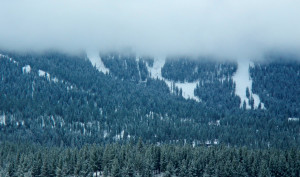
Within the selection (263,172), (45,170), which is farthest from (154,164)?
(45,170)

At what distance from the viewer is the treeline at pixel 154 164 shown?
412 feet

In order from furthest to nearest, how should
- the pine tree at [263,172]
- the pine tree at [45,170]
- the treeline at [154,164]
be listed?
the pine tree at [45,170], the treeline at [154,164], the pine tree at [263,172]

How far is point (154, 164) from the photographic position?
434 feet

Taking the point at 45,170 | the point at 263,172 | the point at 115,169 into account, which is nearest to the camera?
the point at 115,169

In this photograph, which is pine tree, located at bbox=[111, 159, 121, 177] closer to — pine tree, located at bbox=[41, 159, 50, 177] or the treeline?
the treeline

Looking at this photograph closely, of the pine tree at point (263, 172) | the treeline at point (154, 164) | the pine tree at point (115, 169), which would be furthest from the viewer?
the treeline at point (154, 164)

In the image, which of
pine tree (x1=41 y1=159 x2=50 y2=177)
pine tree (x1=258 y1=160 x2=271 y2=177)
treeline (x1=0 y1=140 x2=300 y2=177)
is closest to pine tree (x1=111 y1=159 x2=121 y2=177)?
treeline (x1=0 y1=140 x2=300 y2=177)

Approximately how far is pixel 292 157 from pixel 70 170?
80.9m

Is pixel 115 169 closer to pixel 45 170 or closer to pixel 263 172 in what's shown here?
pixel 45 170

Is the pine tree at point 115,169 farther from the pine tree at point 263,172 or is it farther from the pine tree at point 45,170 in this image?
the pine tree at point 263,172

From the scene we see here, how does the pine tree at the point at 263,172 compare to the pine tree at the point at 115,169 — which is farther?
the pine tree at the point at 263,172

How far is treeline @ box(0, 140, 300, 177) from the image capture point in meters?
125

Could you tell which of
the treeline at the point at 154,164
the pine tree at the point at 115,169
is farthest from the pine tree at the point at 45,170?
the pine tree at the point at 115,169

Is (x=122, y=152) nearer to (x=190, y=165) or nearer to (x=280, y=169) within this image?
(x=190, y=165)
